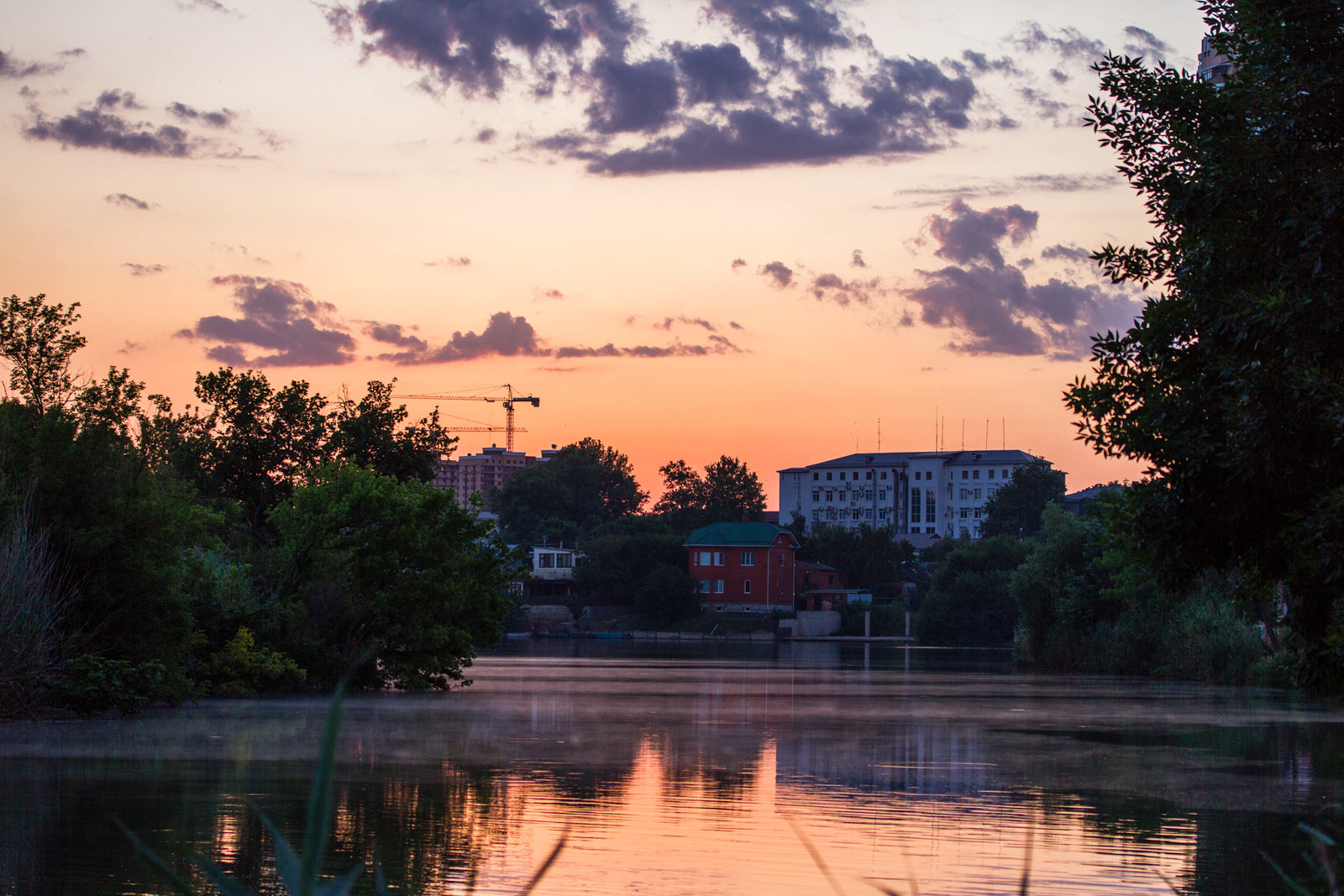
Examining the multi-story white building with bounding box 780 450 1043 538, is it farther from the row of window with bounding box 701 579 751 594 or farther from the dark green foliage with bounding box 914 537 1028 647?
the dark green foliage with bounding box 914 537 1028 647

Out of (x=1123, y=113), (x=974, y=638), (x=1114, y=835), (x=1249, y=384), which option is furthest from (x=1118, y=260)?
(x=974, y=638)

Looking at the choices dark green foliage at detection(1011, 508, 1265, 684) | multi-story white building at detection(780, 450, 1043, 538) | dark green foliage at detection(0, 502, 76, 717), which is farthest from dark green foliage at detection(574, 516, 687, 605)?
dark green foliage at detection(0, 502, 76, 717)

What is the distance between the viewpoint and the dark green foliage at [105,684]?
28.0 metres

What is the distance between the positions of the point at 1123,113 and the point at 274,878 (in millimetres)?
12452

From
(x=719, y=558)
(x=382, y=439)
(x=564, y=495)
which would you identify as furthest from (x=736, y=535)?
(x=382, y=439)

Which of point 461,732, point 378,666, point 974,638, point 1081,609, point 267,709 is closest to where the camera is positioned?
point 461,732

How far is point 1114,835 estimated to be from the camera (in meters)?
16.3

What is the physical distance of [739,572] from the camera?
113 metres

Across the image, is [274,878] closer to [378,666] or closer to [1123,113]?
[1123,113]

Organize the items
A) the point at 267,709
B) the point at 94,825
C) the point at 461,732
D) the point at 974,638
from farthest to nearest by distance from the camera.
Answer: the point at 974,638 → the point at 267,709 → the point at 461,732 → the point at 94,825

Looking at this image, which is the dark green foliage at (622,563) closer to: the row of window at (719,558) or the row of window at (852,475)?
the row of window at (719,558)

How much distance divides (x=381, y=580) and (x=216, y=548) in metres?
4.55

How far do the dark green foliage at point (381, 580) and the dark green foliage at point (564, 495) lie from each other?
114731 millimetres

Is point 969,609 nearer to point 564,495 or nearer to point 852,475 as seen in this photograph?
point 564,495
